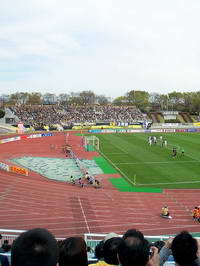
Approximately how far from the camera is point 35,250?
8.71ft

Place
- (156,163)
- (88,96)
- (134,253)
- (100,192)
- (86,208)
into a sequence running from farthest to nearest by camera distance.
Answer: (88,96) < (156,163) < (100,192) < (86,208) < (134,253)

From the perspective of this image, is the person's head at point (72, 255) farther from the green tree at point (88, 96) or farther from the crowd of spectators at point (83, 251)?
the green tree at point (88, 96)

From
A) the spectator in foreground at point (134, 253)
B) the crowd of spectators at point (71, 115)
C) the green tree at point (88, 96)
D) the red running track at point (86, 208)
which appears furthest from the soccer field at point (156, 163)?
the green tree at point (88, 96)

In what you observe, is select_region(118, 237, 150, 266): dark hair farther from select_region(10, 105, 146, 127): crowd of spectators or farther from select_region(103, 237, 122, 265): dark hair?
select_region(10, 105, 146, 127): crowd of spectators

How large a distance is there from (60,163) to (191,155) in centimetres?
1734

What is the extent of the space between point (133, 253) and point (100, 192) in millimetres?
21725

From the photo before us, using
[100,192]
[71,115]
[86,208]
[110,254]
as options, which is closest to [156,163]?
[100,192]

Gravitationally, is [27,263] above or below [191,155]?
above

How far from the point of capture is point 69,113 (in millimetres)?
101500

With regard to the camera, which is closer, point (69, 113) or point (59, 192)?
point (59, 192)

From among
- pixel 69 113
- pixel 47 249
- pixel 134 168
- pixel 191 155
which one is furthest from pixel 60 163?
pixel 69 113

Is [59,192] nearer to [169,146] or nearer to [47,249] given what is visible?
[47,249]

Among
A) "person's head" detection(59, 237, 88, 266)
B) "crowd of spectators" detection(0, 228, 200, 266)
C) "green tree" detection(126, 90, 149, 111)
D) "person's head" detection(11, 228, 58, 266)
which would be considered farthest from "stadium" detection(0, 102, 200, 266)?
"green tree" detection(126, 90, 149, 111)

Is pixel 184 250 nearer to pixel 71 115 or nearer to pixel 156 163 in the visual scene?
pixel 156 163
